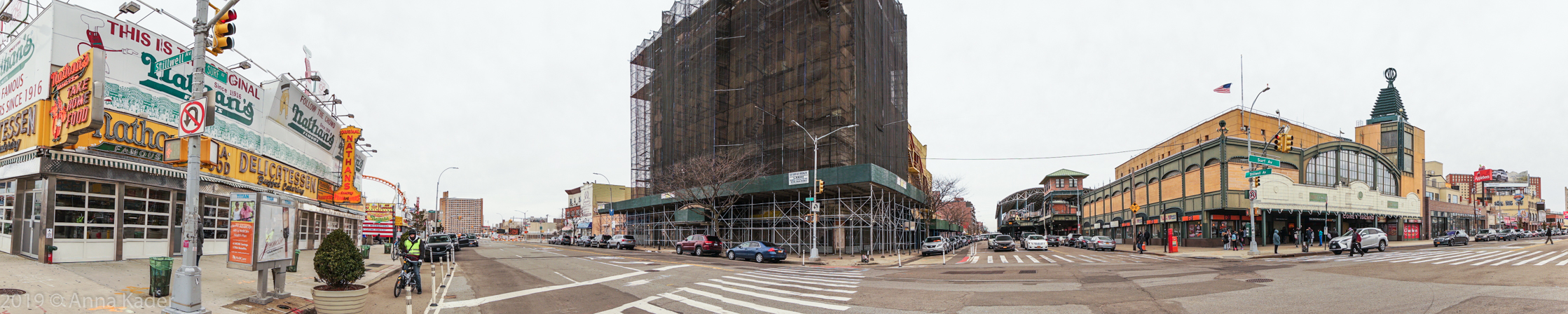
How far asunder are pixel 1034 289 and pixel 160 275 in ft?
53.0

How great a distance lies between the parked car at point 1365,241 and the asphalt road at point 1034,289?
9.41 metres

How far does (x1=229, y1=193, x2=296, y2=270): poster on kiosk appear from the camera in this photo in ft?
37.8

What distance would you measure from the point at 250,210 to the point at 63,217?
11.1 meters

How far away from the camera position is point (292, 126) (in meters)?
32.2

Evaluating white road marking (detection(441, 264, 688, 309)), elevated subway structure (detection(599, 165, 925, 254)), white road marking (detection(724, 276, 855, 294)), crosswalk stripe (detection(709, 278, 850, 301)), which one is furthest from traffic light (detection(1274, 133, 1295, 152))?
white road marking (detection(441, 264, 688, 309))

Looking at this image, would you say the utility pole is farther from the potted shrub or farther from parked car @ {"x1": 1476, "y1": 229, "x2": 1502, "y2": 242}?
parked car @ {"x1": 1476, "y1": 229, "x2": 1502, "y2": 242}

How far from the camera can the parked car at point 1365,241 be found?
31.9m

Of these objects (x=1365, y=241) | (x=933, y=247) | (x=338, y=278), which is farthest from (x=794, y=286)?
(x=1365, y=241)

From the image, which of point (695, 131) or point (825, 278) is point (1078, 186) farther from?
point (825, 278)

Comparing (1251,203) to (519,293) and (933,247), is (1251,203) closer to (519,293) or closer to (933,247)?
(933,247)

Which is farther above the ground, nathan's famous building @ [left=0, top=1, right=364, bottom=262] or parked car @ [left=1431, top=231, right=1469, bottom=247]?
nathan's famous building @ [left=0, top=1, right=364, bottom=262]

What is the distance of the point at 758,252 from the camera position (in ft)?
105

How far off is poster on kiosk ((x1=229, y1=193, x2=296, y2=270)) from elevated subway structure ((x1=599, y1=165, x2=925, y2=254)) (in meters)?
27.4

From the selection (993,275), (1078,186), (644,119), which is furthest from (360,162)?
(1078,186)
